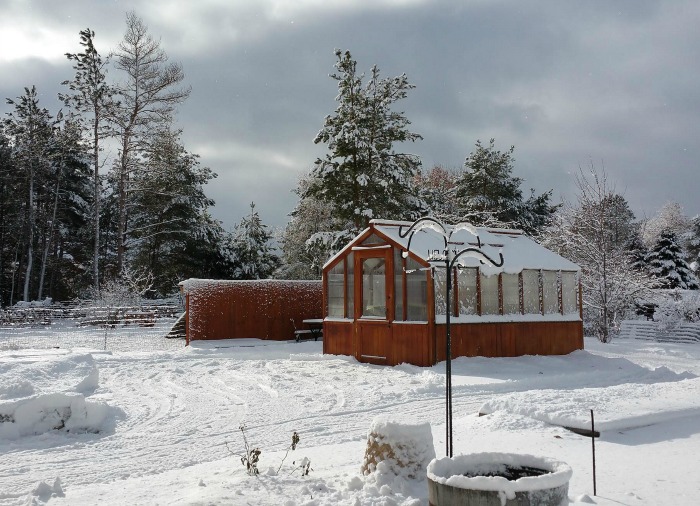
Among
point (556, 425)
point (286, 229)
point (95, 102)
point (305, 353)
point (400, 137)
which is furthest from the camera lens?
point (286, 229)

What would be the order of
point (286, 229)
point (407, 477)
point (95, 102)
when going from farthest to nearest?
point (286, 229)
point (95, 102)
point (407, 477)

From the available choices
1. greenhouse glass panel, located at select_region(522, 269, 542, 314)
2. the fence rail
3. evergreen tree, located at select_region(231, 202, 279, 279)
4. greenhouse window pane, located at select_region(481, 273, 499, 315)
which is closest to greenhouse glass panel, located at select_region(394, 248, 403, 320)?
greenhouse window pane, located at select_region(481, 273, 499, 315)

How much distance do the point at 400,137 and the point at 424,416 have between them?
64.7 ft

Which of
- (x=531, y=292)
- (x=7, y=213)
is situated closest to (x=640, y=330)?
(x=531, y=292)

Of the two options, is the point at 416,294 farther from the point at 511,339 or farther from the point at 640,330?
the point at 640,330

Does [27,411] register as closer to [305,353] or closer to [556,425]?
[556,425]

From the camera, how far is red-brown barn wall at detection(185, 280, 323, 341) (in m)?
20.6

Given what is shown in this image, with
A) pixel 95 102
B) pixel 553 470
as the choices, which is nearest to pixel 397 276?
pixel 553 470

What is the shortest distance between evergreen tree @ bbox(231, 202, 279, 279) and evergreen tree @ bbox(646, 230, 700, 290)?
22.9 metres

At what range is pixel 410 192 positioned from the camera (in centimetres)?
2783

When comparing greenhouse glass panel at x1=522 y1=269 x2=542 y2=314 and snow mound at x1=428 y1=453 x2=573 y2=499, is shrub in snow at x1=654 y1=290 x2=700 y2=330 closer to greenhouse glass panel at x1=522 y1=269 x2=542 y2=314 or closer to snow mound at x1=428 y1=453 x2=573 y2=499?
greenhouse glass panel at x1=522 y1=269 x2=542 y2=314

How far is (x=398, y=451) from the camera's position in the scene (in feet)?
17.6

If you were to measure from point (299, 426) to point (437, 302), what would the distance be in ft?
21.0

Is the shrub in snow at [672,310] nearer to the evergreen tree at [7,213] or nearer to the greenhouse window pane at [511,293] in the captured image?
the greenhouse window pane at [511,293]
